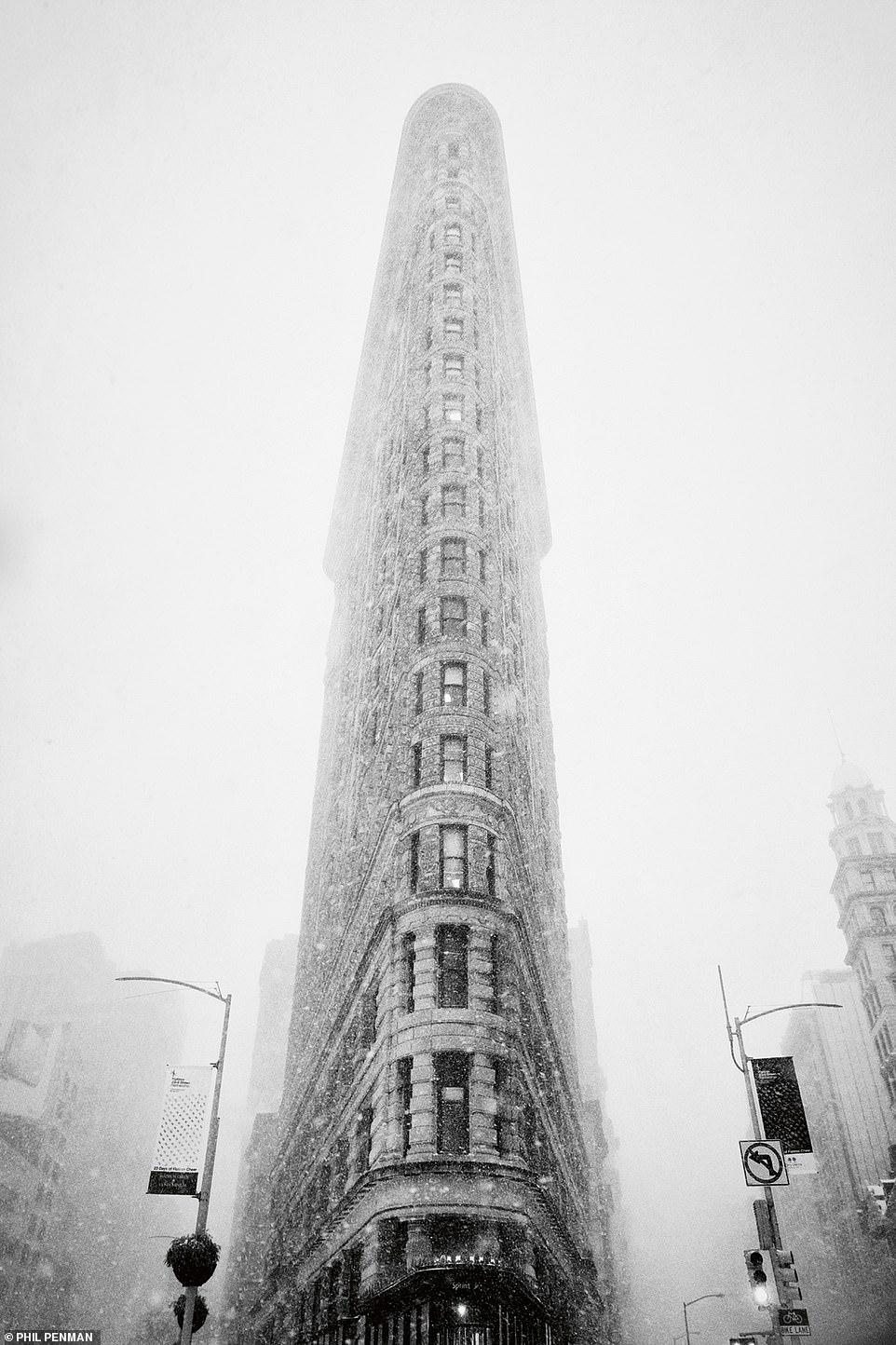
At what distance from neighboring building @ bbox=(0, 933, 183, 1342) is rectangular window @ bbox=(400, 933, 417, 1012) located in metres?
62.6

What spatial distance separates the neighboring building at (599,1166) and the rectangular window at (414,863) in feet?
83.4

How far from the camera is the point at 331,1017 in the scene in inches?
1527

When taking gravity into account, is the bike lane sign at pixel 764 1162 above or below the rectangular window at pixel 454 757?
below

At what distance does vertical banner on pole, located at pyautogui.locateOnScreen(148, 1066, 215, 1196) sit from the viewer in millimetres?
17359

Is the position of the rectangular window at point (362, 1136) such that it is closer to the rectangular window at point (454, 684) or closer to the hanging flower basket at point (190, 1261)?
the hanging flower basket at point (190, 1261)

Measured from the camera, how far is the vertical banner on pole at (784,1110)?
735 inches

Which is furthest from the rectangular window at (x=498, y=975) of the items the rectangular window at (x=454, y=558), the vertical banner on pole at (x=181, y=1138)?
the rectangular window at (x=454, y=558)

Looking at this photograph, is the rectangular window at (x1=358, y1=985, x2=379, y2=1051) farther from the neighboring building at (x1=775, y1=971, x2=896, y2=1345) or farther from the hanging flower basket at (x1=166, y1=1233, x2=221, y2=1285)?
the neighboring building at (x1=775, y1=971, x2=896, y2=1345)

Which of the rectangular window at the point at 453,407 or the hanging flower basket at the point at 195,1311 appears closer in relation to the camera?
the hanging flower basket at the point at 195,1311

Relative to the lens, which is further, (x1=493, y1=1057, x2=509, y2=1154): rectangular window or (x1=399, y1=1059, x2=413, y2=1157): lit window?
(x1=493, y1=1057, x2=509, y2=1154): rectangular window

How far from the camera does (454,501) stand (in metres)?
42.5

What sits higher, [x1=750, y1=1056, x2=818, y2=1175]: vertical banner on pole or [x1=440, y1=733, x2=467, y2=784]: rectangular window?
[x1=440, y1=733, x2=467, y2=784]: rectangular window

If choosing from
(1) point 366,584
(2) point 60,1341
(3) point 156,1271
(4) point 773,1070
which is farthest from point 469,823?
(3) point 156,1271

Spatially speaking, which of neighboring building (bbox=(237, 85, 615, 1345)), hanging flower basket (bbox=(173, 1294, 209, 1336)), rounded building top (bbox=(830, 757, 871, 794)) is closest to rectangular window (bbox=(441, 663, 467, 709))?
neighboring building (bbox=(237, 85, 615, 1345))
